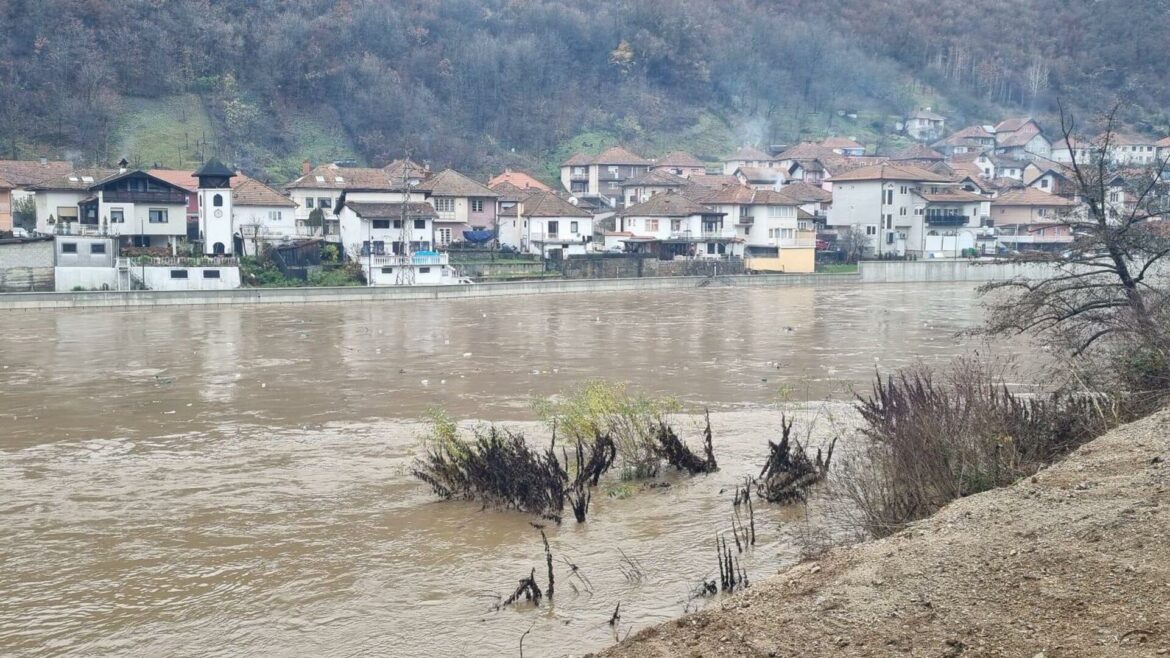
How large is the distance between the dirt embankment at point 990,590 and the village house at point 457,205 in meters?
46.1

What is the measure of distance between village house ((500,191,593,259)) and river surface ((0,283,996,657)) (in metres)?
23.7

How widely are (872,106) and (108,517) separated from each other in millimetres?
104088

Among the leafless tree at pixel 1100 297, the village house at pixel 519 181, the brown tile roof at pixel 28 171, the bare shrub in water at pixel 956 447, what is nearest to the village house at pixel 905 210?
the village house at pixel 519 181

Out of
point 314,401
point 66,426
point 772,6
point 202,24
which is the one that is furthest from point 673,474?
point 772,6

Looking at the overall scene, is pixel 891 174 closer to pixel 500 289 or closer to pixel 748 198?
pixel 748 198

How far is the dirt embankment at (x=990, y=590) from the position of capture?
5434 mm

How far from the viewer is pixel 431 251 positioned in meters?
47.2

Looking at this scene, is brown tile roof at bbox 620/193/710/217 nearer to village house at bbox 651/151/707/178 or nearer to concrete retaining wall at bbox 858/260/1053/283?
concrete retaining wall at bbox 858/260/1053/283

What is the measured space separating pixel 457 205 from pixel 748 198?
15.2 meters

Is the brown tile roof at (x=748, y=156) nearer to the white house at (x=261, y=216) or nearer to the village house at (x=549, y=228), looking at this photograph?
the village house at (x=549, y=228)

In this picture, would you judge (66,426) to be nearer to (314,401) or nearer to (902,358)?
(314,401)

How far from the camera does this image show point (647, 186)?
65.7m

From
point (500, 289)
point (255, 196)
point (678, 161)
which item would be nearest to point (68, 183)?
point (255, 196)

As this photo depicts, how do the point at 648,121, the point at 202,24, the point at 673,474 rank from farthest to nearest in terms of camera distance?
the point at 648,121 → the point at 202,24 → the point at 673,474
